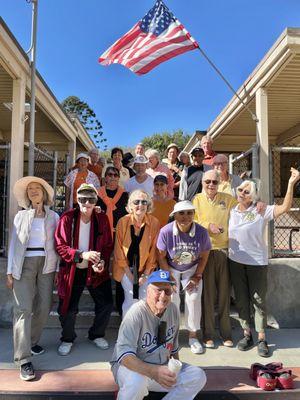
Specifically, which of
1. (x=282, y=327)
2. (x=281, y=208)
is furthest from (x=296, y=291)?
Result: (x=281, y=208)

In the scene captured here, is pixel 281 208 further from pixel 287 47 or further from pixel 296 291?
pixel 287 47

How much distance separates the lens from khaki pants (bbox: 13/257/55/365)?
12.7ft

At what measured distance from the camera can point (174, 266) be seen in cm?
448

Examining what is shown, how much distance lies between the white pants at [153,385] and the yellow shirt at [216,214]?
5.93 ft

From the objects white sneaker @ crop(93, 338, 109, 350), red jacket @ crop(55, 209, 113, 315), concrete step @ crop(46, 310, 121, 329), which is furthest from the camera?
concrete step @ crop(46, 310, 121, 329)

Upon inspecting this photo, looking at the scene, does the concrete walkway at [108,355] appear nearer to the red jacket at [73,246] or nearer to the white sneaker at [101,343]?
the white sneaker at [101,343]

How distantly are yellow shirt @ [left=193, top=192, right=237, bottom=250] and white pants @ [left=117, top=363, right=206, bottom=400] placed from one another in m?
1.81

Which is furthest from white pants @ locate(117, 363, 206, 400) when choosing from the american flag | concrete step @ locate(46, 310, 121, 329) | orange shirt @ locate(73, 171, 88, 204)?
the american flag

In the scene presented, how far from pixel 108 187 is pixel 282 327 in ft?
9.74

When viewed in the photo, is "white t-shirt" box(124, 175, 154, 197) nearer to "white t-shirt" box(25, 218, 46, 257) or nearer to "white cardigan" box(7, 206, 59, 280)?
"white cardigan" box(7, 206, 59, 280)

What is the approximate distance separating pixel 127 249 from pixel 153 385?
1634mm

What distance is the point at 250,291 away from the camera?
181 inches

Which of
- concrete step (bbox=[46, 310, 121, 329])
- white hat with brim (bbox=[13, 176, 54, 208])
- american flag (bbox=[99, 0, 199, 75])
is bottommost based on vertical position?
concrete step (bbox=[46, 310, 121, 329])

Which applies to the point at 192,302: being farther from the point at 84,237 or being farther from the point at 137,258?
the point at 84,237
